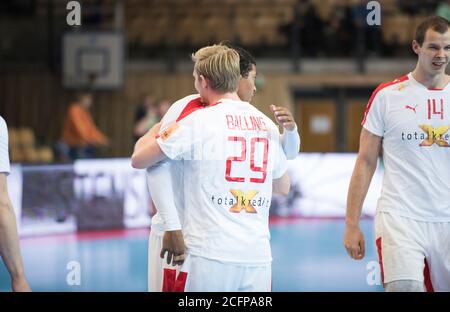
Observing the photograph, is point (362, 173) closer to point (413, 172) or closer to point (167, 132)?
point (413, 172)

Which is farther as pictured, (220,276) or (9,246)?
(220,276)

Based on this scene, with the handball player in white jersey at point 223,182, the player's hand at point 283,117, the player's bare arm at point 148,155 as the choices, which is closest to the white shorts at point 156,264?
the handball player in white jersey at point 223,182

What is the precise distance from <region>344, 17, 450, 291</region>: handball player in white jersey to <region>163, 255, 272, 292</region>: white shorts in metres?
0.82

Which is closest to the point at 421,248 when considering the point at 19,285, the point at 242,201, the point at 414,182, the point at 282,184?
the point at 414,182

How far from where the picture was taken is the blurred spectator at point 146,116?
1521 cm

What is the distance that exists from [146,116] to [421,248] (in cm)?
1085

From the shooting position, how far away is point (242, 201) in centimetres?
430

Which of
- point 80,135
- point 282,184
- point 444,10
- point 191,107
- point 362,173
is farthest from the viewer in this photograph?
point 444,10

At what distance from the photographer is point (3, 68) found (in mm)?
17047

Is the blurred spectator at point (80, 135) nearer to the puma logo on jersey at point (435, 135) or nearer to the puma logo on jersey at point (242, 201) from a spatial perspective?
the puma logo on jersey at point (435, 135)

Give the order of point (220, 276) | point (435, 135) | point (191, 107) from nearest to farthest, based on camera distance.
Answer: point (220, 276) < point (191, 107) < point (435, 135)

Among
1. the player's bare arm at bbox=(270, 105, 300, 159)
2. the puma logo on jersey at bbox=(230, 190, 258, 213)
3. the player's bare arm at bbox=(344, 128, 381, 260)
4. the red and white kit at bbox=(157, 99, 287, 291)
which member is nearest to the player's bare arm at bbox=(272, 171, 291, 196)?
the player's bare arm at bbox=(270, 105, 300, 159)

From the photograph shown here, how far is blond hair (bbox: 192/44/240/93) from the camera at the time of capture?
4301 millimetres

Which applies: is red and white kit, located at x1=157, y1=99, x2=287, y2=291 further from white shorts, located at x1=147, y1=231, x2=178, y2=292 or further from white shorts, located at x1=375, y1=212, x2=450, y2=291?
white shorts, located at x1=375, y1=212, x2=450, y2=291
